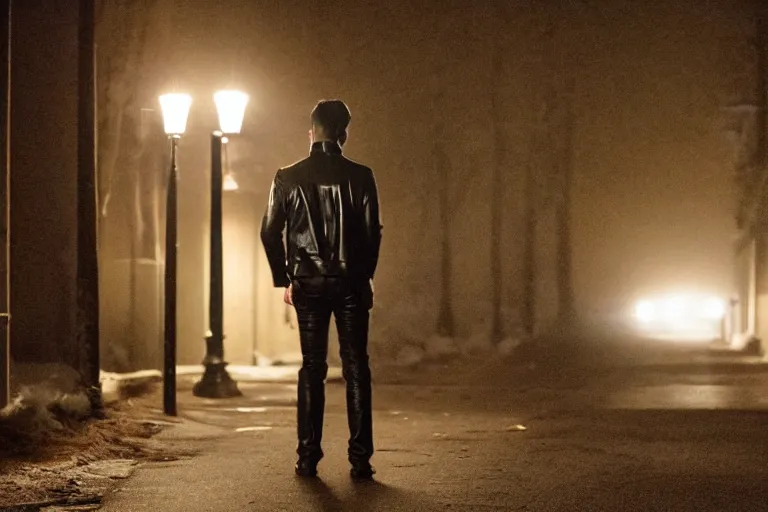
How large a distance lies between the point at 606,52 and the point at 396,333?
17.2 ft

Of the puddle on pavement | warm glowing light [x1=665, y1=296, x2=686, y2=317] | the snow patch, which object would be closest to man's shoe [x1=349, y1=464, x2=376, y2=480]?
the puddle on pavement

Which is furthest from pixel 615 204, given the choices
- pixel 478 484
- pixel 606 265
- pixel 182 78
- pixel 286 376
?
pixel 478 484

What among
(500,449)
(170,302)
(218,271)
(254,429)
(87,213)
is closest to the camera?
(500,449)

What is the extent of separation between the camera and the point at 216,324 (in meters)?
12.8

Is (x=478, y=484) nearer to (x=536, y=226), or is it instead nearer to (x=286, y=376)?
(x=286, y=376)

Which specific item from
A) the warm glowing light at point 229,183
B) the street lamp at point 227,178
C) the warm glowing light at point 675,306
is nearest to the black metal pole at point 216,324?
the street lamp at point 227,178

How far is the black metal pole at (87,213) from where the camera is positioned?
32.6 feet

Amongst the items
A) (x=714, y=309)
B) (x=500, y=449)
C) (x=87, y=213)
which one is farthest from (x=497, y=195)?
(x=500, y=449)

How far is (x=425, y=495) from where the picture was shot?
601 cm

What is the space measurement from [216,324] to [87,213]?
10.3 feet

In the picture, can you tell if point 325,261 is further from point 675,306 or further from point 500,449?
point 675,306

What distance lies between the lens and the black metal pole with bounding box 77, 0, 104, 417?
992 cm

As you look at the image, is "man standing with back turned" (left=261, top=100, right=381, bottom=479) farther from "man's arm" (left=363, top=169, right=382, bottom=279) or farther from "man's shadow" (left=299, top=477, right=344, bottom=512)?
"man's shadow" (left=299, top=477, right=344, bottom=512)

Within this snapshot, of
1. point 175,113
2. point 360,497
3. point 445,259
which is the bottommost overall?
point 360,497
